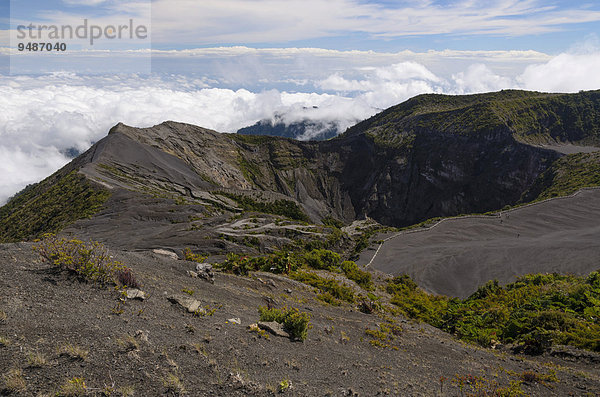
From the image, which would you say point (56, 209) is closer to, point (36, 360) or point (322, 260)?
point (322, 260)

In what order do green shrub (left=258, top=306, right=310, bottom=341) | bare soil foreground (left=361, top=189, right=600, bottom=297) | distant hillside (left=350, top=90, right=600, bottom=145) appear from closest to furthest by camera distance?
green shrub (left=258, top=306, right=310, bottom=341), bare soil foreground (left=361, top=189, right=600, bottom=297), distant hillside (left=350, top=90, right=600, bottom=145)

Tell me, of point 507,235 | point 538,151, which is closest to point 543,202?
point 507,235

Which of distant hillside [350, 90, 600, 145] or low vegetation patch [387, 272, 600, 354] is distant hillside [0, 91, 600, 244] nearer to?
distant hillside [350, 90, 600, 145]

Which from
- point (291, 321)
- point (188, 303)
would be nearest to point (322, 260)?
point (291, 321)

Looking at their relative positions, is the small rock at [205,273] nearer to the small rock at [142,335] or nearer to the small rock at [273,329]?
the small rock at [273,329]

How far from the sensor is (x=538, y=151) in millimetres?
90062

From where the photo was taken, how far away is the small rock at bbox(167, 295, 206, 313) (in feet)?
34.3

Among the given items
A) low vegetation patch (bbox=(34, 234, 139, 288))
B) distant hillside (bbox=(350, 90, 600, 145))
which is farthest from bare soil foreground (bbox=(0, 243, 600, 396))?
distant hillside (bbox=(350, 90, 600, 145))

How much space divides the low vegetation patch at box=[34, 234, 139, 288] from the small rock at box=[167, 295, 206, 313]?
1337mm

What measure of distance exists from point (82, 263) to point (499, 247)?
4667 cm

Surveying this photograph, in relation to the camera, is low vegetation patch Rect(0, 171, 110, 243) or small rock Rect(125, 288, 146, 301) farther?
low vegetation patch Rect(0, 171, 110, 243)

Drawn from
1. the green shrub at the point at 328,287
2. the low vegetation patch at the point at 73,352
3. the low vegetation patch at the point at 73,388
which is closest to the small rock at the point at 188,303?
the low vegetation patch at the point at 73,352

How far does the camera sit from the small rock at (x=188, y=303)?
34.3ft

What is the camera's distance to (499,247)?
141ft
